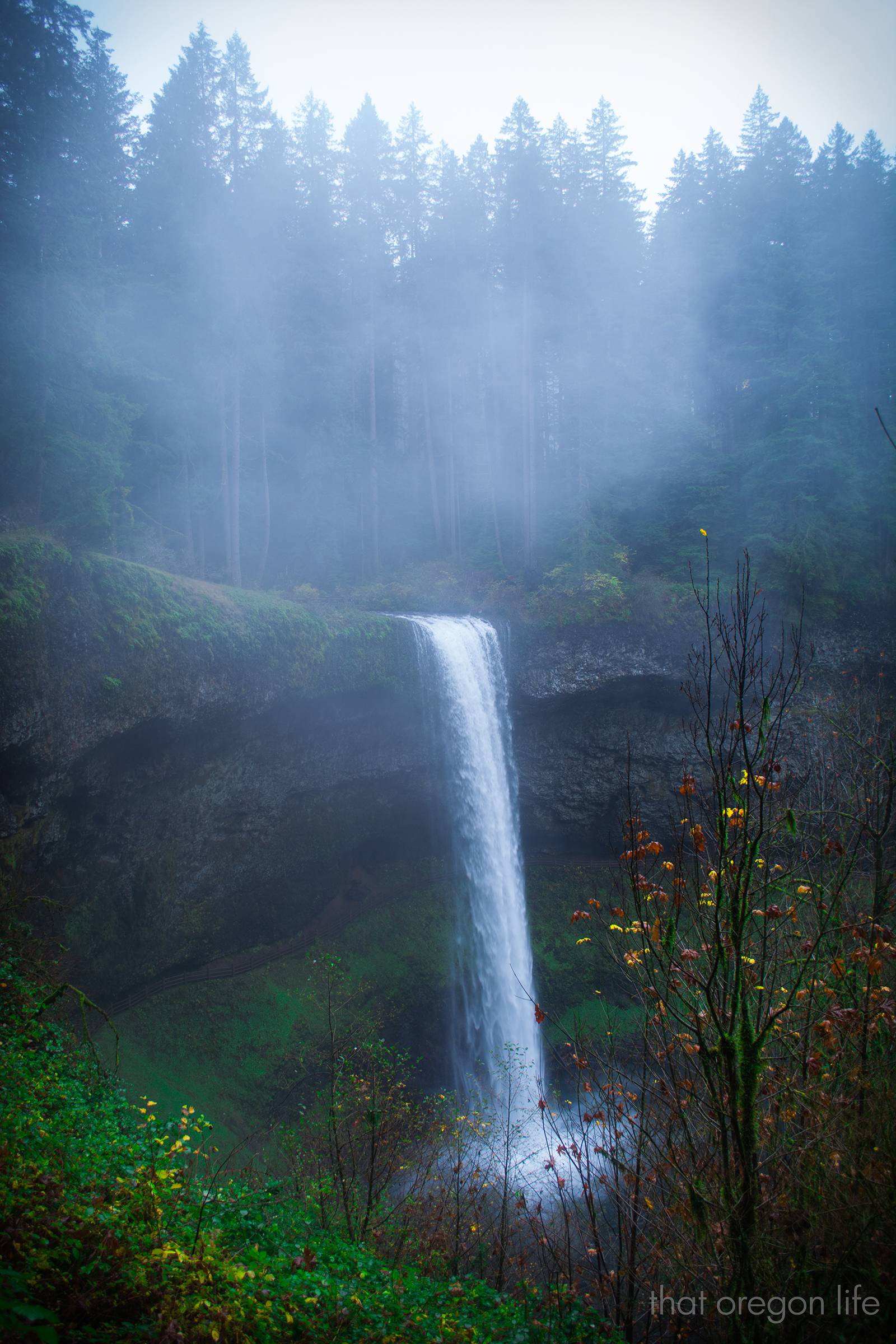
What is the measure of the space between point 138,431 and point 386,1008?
53.4 ft

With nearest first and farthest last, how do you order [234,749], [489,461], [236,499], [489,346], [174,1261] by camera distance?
1. [174,1261]
2. [234,749]
3. [236,499]
4. [489,346]
5. [489,461]

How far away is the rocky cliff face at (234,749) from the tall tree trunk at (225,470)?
6.61 meters

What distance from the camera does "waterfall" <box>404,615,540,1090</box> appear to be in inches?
504

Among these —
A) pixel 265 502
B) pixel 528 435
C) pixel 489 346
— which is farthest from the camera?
pixel 489 346

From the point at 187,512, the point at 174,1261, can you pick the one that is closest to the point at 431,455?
the point at 187,512

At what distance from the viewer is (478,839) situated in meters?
13.5

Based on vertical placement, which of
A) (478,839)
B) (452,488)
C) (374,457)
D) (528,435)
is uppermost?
(528,435)

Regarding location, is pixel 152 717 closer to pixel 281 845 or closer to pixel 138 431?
pixel 281 845

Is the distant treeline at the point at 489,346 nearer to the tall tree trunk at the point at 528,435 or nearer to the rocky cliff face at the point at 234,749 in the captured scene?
the tall tree trunk at the point at 528,435

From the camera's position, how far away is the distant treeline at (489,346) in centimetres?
1616

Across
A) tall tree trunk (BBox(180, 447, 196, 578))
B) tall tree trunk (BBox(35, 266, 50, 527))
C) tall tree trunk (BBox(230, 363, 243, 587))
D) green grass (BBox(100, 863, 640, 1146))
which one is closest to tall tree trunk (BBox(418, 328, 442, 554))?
tall tree trunk (BBox(230, 363, 243, 587))

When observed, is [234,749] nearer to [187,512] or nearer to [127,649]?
[127,649]

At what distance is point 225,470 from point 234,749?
9.91m

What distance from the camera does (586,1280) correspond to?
6645 millimetres
